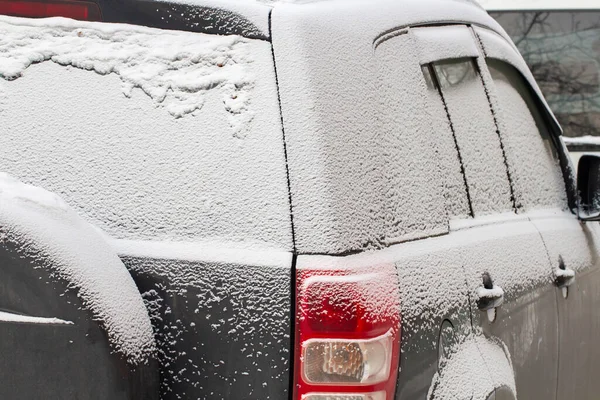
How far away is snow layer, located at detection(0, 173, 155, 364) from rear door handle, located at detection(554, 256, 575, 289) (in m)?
1.71

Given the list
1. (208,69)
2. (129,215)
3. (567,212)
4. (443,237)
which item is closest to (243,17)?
(208,69)

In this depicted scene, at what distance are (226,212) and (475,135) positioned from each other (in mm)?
1177

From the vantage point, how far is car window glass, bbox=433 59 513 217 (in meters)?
2.87

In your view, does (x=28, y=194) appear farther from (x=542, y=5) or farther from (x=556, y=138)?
(x=542, y=5)

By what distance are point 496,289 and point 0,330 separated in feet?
4.12

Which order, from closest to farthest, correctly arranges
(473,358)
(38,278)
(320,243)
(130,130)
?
(38,278), (320,243), (130,130), (473,358)

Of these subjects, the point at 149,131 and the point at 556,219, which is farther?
the point at 556,219

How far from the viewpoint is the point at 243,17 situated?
A: 225cm

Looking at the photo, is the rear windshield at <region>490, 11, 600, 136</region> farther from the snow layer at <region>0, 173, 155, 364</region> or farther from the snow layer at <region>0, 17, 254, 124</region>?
the snow layer at <region>0, 173, 155, 364</region>

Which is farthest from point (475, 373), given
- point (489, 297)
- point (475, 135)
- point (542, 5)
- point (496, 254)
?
point (542, 5)

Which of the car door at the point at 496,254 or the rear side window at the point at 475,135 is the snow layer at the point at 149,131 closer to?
the car door at the point at 496,254

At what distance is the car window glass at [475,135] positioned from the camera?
287cm

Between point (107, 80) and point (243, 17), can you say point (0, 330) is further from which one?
point (243, 17)

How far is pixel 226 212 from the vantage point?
2094 mm
